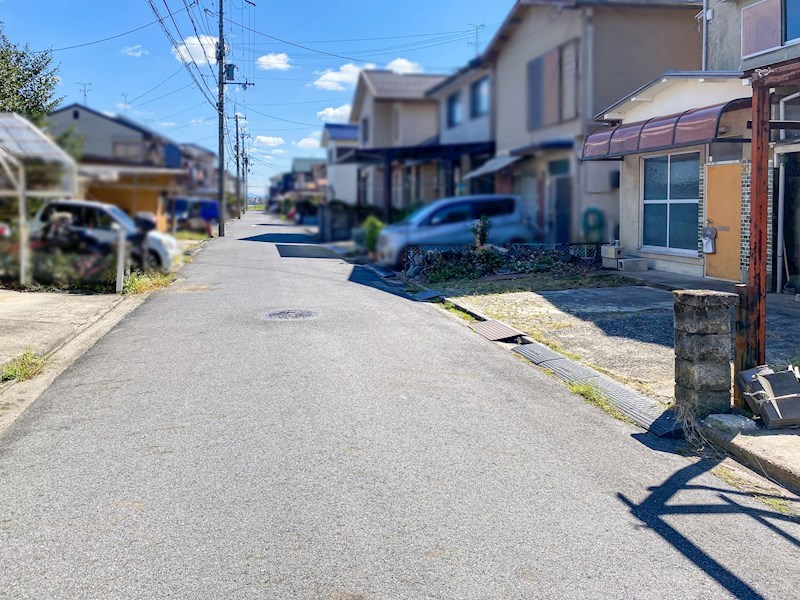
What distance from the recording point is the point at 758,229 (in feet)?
22.5

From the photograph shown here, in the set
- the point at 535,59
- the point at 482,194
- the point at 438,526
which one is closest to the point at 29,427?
the point at 438,526

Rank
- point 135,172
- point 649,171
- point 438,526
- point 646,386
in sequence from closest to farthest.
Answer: point 135,172 → point 438,526 → point 646,386 → point 649,171

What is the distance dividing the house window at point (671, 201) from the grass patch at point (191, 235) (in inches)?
622

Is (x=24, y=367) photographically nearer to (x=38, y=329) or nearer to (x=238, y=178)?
(x=38, y=329)

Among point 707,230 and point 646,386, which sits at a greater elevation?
point 707,230

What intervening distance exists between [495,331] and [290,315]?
3266mm

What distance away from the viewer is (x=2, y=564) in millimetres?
4051

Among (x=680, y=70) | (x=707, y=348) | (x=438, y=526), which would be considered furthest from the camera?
(x=680, y=70)

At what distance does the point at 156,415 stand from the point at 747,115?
11268 millimetres

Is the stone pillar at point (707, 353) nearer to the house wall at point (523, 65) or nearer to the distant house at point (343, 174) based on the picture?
the house wall at point (523, 65)

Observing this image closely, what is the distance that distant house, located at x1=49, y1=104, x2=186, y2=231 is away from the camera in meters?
1.15

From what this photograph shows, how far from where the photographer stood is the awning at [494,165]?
147 inches

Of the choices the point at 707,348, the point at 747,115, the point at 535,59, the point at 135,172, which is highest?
the point at 747,115

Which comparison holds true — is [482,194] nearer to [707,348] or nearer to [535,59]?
[535,59]
